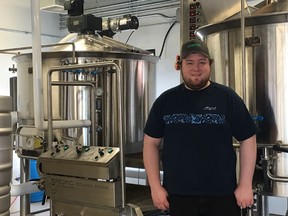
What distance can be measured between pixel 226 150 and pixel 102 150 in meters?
0.70

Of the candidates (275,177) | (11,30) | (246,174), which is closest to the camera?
(246,174)

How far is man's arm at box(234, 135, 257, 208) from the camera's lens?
1.74m

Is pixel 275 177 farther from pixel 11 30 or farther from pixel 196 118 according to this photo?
pixel 11 30

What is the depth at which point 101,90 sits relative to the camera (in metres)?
2.94

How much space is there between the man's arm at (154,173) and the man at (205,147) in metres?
0.04

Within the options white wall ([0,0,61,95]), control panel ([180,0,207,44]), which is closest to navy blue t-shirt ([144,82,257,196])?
control panel ([180,0,207,44])

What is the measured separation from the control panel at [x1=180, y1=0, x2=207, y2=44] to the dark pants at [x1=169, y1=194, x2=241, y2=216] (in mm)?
1446

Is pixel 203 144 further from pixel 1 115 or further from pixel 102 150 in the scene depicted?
pixel 1 115

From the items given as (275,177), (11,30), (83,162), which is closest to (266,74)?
(275,177)

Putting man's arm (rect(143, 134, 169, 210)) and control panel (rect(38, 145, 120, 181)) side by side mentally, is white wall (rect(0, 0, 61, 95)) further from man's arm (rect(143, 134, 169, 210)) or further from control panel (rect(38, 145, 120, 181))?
man's arm (rect(143, 134, 169, 210))

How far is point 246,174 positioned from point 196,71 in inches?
20.4

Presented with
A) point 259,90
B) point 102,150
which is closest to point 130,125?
point 102,150

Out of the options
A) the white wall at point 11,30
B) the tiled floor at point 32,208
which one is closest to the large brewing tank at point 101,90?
the tiled floor at point 32,208

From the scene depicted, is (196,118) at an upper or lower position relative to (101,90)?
lower
